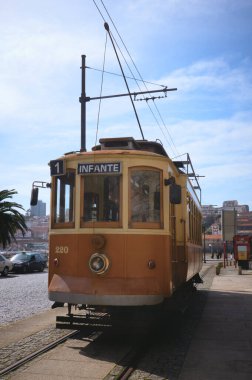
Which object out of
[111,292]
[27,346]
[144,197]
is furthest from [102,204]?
[27,346]

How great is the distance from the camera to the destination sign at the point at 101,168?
7637mm

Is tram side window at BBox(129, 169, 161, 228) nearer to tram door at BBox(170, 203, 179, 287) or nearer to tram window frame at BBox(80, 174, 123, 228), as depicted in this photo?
tram window frame at BBox(80, 174, 123, 228)

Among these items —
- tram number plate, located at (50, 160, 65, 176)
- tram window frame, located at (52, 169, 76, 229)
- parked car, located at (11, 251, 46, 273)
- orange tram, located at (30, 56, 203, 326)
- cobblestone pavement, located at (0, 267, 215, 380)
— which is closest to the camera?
cobblestone pavement, located at (0, 267, 215, 380)

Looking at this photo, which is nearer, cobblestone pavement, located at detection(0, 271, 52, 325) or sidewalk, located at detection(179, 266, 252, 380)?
sidewalk, located at detection(179, 266, 252, 380)

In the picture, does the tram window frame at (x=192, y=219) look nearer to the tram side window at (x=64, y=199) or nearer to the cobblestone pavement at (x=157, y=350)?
the cobblestone pavement at (x=157, y=350)

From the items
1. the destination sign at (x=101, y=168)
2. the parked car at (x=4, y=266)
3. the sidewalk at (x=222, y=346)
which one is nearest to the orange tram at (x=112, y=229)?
the destination sign at (x=101, y=168)

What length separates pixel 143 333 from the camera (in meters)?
7.59

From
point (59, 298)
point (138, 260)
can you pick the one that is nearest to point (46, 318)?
point (59, 298)

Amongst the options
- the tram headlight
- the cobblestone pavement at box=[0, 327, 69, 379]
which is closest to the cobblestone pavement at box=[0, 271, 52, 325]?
the cobblestone pavement at box=[0, 327, 69, 379]

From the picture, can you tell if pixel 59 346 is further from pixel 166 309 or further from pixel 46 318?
pixel 46 318

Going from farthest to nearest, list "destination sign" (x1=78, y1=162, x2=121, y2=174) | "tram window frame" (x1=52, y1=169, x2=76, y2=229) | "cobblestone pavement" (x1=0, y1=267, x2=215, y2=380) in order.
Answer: "tram window frame" (x1=52, y1=169, x2=76, y2=229) < "destination sign" (x1=78, y1=162, x2=121, y2=174) < "cobblestone pavement" (x1=0, y1=267, x2=215, y2=380)

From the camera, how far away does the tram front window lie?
7590 millimetres

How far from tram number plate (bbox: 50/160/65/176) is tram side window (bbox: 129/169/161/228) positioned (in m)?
1.21

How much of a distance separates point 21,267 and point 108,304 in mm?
24453
